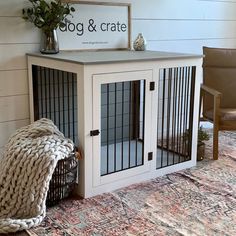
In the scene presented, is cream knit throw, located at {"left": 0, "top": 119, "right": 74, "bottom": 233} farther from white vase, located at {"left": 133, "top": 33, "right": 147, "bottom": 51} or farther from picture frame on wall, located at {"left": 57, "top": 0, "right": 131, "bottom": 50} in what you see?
white vase, located at {"left": 133, "top": 33, "right": 147, "bottom": 51}

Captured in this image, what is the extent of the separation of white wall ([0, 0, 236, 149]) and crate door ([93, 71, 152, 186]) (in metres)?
0.60

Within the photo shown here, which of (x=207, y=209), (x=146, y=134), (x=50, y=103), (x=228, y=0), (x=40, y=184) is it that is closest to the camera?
(x=40, y=184)

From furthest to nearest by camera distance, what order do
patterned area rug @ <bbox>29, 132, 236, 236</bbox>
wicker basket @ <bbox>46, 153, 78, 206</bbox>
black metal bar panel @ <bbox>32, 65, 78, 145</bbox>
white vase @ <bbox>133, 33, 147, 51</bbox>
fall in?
white vase @ <bbox>133, 33, 147, 51</bbox>, black metal bar panel @ <bbox>32, 65, 78, 145</bbox>, wicker basket @ <bbox>46, 153, 78, 206</bbox>, patterned area rug @ <bbox>29, 132, 236, 236</bbox>

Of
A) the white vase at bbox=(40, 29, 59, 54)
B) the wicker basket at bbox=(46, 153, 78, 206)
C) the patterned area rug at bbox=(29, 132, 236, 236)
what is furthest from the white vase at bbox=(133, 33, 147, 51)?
the wicker basket at bbox=(46, 153, 78, 206)

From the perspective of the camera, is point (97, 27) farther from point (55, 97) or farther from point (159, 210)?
point (159, 210)

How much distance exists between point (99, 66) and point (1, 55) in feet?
2.75

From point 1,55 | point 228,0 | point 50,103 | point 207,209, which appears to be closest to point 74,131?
point 50,103

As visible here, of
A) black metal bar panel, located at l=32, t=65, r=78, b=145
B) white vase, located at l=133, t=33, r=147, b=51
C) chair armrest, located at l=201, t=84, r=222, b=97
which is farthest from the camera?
white vase, located at l=133, t=33, r=147, b=51

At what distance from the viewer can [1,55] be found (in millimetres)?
2830

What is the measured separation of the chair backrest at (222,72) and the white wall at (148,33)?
423 mm

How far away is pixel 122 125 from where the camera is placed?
10.7 feet

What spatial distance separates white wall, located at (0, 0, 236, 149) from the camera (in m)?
2.85

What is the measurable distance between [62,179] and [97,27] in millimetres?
1407

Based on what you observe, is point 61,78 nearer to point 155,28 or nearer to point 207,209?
point 155,28
